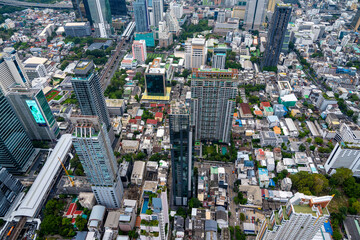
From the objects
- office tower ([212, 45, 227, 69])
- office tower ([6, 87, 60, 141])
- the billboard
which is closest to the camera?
office tower ([6, 87, 60, 141])

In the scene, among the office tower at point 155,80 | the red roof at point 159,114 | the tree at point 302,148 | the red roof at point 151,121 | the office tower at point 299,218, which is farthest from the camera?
the office tower at point 155,80

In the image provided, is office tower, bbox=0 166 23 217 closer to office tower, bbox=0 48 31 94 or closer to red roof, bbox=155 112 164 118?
office tower, bbox=0 48 31 94

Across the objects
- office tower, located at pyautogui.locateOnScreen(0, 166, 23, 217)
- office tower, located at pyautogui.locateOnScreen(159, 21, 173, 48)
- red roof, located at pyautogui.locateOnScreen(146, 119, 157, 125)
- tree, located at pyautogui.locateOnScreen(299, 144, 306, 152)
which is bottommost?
tree, located at pyautogui.locateOnScreen(299, 144, 306, 152)

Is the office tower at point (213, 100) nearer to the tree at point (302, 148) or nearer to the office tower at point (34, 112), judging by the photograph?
the tree at point (302, 148)

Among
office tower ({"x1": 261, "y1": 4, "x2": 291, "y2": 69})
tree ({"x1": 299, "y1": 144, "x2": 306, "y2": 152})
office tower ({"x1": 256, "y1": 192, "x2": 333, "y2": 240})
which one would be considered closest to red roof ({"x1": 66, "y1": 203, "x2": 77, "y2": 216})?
office tower ({"x1": 256, "y1": 192, "x2": 333, "y2": 240})

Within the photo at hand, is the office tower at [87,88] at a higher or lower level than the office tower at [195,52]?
higher

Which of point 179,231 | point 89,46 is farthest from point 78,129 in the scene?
point 89,46

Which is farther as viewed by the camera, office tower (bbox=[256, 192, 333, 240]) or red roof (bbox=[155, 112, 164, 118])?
red roof (bbox=[155, 112, 164, 118])

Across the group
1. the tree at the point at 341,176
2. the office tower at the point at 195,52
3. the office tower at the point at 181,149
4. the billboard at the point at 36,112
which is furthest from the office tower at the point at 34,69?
the tree at the point at 341,176
